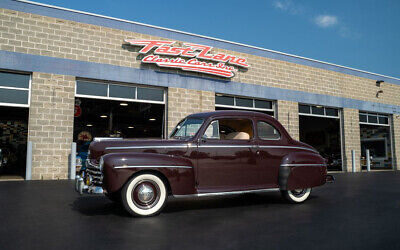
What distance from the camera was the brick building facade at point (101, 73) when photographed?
11164 millimetres

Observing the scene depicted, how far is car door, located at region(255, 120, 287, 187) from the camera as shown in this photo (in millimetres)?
5906

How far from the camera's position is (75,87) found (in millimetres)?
11992

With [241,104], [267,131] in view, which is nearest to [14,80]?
[267,131]

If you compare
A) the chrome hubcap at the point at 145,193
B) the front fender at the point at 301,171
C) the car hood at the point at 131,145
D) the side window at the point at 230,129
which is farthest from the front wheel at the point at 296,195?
the chrome hubcap at the point at 145,193

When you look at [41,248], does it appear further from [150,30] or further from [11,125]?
[11,125]

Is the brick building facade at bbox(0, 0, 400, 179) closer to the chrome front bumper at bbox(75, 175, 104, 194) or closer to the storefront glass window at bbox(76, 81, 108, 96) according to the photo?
the storefront glass window at bbox(76, 81, 108, 96)

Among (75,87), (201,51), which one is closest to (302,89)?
(201,51)

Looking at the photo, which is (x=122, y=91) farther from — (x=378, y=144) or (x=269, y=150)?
(x=378, y=144)

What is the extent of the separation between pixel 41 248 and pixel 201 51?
39.4 feet

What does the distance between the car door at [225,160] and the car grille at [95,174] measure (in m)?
1.62

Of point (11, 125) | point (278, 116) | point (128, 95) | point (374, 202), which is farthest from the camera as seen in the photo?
point (11, 125)

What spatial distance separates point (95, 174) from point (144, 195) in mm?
912

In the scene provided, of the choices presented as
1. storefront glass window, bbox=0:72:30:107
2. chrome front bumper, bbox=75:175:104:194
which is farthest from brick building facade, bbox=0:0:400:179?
chrome front bumper, bbox=75:175:104:194

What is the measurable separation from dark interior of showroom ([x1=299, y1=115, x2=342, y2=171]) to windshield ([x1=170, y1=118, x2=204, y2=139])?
14430 millimetres
